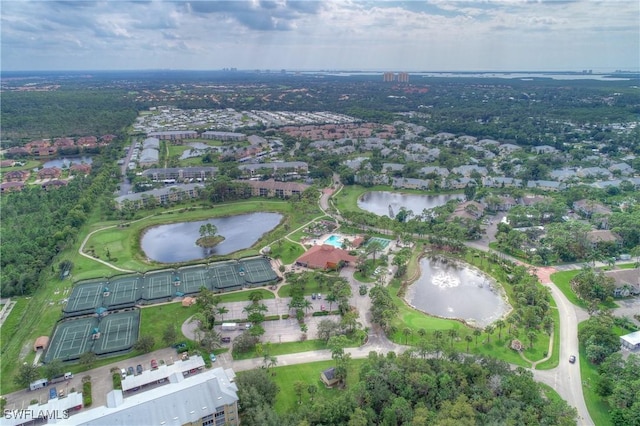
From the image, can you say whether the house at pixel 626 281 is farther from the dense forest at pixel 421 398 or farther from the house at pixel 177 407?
the house at pixel 177 407

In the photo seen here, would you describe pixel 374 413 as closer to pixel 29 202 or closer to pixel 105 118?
pixel 29 202

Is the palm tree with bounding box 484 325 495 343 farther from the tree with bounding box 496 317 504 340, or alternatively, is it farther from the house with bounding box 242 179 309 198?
the house with bounding box 242 179 309 198

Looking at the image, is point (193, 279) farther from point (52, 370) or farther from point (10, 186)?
point (10, 186)

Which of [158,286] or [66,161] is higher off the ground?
[66,161]

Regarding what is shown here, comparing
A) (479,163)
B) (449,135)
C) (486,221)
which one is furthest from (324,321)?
(449,135)

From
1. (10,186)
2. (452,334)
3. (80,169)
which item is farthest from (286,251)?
(80,169)

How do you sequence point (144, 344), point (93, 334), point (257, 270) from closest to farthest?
point (144, 344) → point (93, 334) → point (257, 270)
